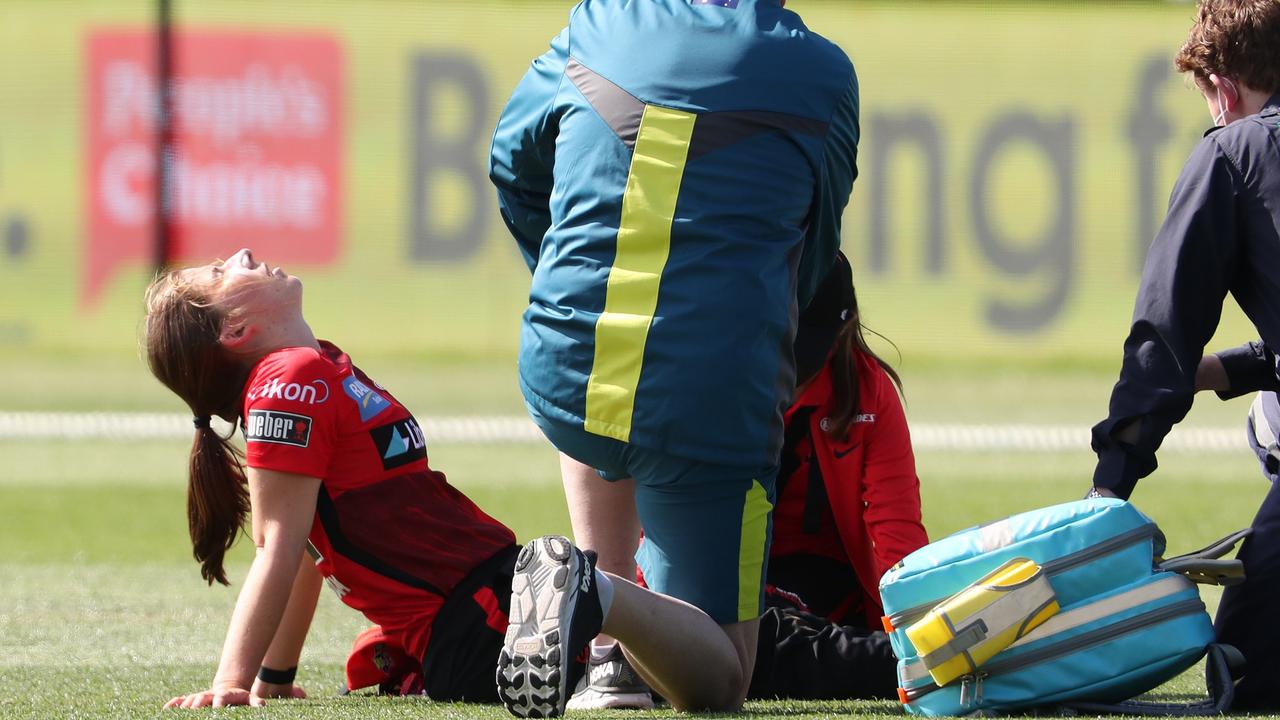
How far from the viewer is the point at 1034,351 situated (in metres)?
14.2

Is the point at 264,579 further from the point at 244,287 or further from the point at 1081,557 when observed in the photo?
the point at 1081,557

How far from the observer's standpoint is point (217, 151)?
559 inches

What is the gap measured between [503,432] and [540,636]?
8.08 meters

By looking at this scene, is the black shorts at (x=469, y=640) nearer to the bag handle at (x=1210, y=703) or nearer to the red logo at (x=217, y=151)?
the bag handle at (x=1210, y=703)

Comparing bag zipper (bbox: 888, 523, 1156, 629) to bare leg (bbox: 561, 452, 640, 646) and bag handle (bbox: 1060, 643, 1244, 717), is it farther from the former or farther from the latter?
bare leg (bbox: 561, 452, 640, 646)

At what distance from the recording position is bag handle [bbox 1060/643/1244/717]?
10.1 feet

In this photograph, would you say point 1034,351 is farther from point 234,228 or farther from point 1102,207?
point 234,228

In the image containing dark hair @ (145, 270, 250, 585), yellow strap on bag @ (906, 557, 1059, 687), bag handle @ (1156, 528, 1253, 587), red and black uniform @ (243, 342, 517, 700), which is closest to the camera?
yellow strap on bag @ (906, 557, 1059, 687)

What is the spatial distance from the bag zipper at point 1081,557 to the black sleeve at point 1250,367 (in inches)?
25.0

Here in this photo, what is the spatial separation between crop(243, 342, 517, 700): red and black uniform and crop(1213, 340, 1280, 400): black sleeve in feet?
5.23

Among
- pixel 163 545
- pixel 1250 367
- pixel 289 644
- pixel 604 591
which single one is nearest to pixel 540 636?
pixel 604 591

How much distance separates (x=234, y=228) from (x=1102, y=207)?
7409 mm

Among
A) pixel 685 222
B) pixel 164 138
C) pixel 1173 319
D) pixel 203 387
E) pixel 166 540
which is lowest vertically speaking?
pixel 166 540

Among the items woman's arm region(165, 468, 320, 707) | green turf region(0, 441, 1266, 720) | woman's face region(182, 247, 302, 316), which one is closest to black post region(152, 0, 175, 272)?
green turf region(0, 441, 1266, 720)
